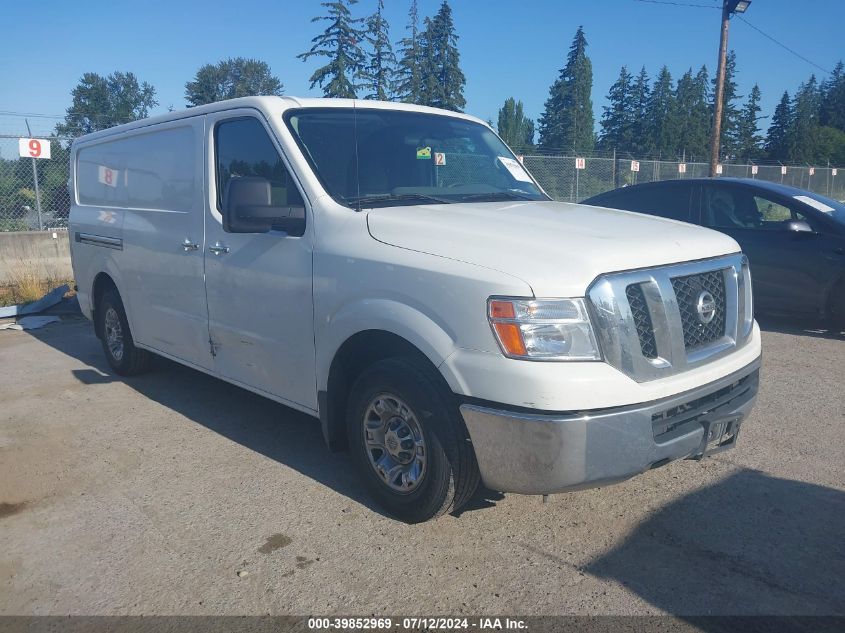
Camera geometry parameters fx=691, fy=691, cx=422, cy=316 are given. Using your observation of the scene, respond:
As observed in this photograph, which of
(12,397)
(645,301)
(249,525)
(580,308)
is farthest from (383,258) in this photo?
(12,397)

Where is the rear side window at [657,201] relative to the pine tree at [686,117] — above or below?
below

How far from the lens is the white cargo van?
9.27 ft

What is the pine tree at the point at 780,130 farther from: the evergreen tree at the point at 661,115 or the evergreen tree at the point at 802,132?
the evergreen tree at the point at 661,115

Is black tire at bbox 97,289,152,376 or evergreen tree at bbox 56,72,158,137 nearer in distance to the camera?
black tire at bbox 97,289,152,376

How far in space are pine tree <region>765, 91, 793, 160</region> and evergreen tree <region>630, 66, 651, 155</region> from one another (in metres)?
14.2

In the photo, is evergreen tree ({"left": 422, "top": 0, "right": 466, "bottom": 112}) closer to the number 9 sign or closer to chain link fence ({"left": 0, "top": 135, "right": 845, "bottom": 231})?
chain link fence ({"left": 0, "top": 135, "right": 845, "bottom": 231})

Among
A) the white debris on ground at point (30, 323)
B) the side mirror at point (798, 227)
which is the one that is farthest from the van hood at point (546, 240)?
the white debris on ground at point (30, 323)

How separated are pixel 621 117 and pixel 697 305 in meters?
79.4

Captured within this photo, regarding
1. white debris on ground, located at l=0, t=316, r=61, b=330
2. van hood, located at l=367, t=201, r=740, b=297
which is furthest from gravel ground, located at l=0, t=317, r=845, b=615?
white debris on ground, located at l=0, t=316, r=61, b=330

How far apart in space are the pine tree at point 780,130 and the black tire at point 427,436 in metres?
83.0

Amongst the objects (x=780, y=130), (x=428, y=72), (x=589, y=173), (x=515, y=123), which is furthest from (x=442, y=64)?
(x=515, y=123)

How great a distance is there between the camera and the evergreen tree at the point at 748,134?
7756cm

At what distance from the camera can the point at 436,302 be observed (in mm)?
3051

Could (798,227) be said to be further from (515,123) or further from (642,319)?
(515,123)
